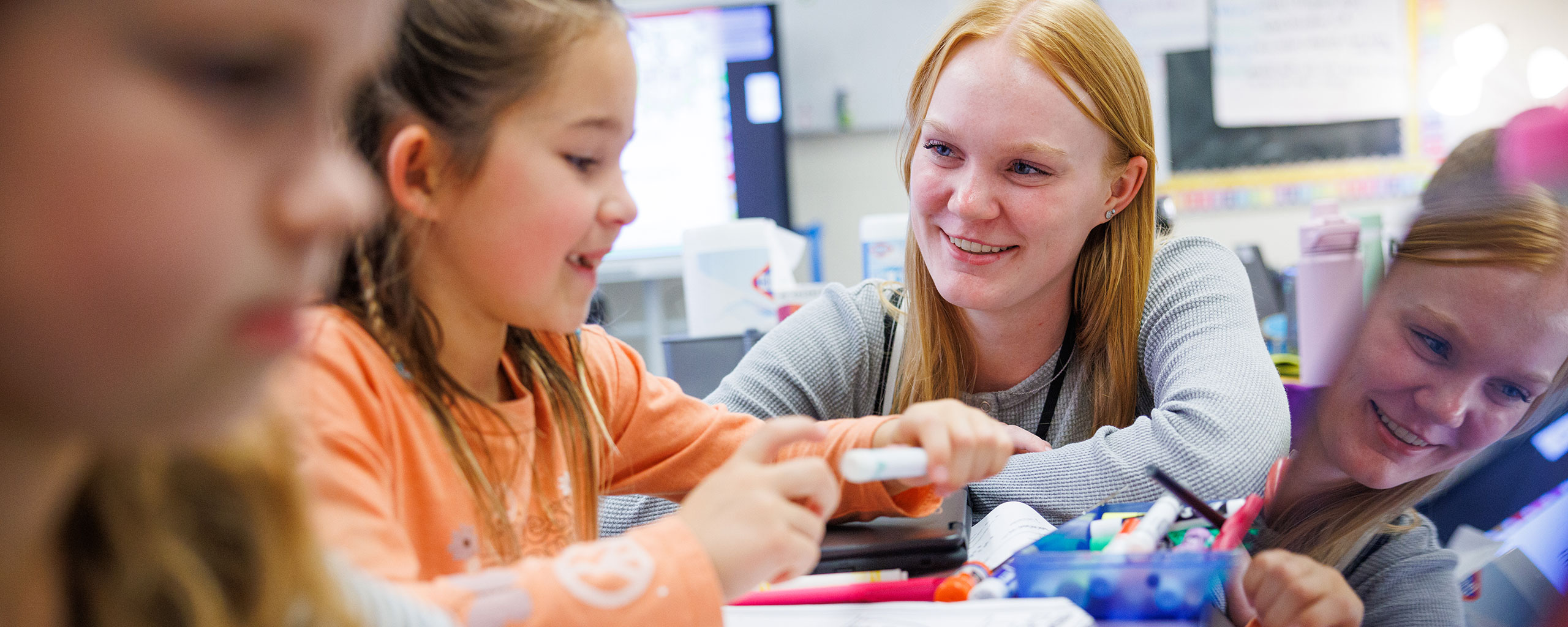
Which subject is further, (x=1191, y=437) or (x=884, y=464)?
(x=1191, y=437)

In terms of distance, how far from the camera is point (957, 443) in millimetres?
656

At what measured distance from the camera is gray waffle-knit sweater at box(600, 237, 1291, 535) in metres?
0.83

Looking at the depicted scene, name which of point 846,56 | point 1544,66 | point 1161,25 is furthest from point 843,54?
point 1544,66

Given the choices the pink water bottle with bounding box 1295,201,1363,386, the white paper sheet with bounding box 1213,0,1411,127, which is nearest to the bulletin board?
the white paper sheet with bounding box 1213,0,1411,127

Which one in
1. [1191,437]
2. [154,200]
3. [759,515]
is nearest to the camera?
[154,200]

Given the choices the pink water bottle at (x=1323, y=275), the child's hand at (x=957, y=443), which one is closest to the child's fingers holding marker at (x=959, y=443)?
the child's hand at (x=957, y=443)

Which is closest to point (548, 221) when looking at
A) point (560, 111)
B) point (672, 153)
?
point (560, 111)

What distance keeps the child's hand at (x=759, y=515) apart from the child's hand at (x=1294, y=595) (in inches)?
9.6

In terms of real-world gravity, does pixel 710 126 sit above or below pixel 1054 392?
above

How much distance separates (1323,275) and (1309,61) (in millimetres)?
2369

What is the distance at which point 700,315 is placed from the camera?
1783mm

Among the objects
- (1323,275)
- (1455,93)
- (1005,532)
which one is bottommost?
(1005,532)

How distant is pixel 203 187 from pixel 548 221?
418 millimetres

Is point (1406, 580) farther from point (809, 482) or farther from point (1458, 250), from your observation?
point (809, 482)
